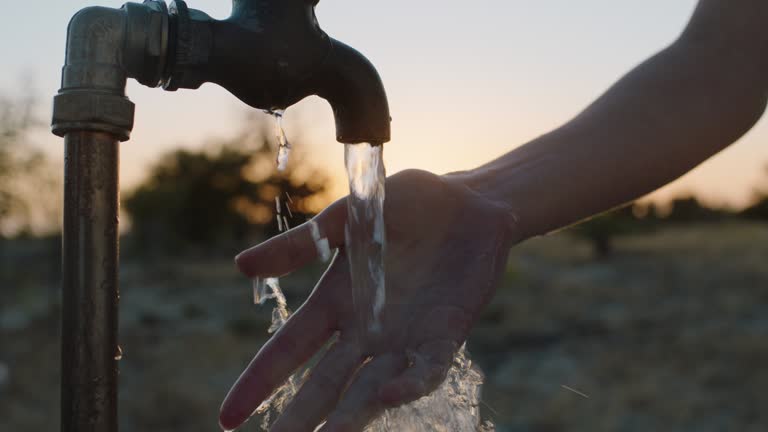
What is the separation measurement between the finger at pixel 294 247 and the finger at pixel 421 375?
1.07 ft

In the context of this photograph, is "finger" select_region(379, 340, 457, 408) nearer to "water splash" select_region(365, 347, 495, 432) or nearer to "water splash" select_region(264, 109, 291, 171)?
"water splash" select_region(365, 347, 495, 432)

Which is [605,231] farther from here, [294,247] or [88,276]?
[88,276]

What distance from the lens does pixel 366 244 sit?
154 cm

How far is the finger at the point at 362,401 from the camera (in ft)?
4.02

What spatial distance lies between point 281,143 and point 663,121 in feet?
3.35

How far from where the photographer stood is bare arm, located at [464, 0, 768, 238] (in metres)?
1.85

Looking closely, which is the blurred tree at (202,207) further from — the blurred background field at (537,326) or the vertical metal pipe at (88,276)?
the vertical metal pipe at (88,276)

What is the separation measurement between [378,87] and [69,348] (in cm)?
58

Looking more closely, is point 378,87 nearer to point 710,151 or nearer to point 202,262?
point 710,151

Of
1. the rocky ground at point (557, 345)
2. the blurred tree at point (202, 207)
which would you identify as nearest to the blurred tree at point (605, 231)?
the rocky ground at point (557, 345)

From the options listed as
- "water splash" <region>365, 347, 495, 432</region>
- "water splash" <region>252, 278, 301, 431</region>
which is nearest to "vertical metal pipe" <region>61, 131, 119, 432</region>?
"water splash" <region>252, 278, 301, 431</region>

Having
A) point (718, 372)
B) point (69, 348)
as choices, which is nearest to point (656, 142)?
point (69, 348)

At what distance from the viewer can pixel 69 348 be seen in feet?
3.31

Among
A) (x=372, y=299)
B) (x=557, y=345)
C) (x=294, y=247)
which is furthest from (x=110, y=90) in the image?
(x=557, y=345)
